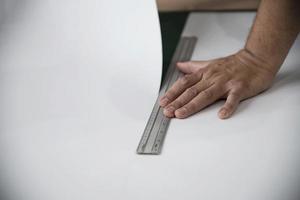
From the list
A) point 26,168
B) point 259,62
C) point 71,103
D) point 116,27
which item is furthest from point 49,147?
point 259,62

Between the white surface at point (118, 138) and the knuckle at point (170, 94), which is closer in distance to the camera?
the white surface at point (118, 138)

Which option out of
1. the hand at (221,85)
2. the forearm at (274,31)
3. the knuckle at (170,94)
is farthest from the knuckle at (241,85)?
the knuckle at (170,94)

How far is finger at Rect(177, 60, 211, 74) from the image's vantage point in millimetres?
1625

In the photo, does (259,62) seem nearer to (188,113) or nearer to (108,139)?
(188,113)

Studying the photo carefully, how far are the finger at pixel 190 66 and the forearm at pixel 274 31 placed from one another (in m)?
0.18

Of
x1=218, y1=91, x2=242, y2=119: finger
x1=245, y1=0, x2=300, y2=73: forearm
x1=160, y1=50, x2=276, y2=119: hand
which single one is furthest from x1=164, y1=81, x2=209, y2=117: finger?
x1=245, y1=0, x2=300, y2=73: forearm

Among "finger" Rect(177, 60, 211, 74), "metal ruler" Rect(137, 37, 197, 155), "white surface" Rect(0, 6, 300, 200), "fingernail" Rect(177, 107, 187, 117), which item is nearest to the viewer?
"white surface" Rect(0, 6, 300, 200)

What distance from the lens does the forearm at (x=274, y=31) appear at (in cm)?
145

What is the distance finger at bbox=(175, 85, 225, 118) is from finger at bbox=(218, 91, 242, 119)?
44 millimetres

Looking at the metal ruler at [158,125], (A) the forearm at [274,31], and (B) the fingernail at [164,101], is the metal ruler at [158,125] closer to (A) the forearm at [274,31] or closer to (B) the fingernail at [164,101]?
(B) the fingernail at [164,101]

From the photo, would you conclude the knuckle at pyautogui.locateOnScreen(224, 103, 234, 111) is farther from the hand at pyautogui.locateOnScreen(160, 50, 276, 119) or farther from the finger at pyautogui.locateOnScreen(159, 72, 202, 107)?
the finger at pyautogui.locateOnScreen(159, 72, 202, 107)

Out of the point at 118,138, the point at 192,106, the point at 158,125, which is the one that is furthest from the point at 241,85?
the point at 118,138

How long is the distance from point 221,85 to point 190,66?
23 centimetres

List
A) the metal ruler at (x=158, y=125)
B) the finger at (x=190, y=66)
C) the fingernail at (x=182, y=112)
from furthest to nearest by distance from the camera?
the finger at (x=190, y=66)
the fingernail at (x=182, y=112)
the metal ruler at (x=158, y=125)
